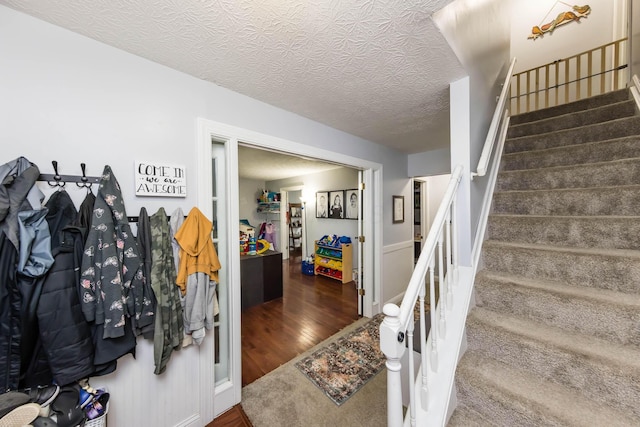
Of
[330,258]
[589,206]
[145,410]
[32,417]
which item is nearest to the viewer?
[32,417]

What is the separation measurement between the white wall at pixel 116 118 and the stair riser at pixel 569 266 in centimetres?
203

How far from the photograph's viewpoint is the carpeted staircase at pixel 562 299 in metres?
0.94

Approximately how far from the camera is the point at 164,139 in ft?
4.48

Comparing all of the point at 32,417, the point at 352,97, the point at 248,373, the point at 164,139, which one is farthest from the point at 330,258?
the point at 32,417

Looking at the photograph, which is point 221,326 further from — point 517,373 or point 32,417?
point 517,373

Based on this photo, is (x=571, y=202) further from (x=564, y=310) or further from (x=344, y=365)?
(x=344, y=365)

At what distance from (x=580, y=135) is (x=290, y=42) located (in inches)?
102

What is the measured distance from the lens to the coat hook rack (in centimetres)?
104

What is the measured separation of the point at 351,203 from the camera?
178 inches

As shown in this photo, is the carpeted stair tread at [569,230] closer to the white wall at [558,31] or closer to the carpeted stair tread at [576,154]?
the carpeted stair tread at [576,154]

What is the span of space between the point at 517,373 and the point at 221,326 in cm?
179

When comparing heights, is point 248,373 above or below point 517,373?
below

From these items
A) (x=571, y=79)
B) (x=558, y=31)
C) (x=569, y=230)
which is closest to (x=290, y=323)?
(x=569, y=230)

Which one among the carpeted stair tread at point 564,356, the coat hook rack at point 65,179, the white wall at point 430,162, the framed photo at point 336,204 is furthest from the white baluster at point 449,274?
the framed photo at point 336,204
